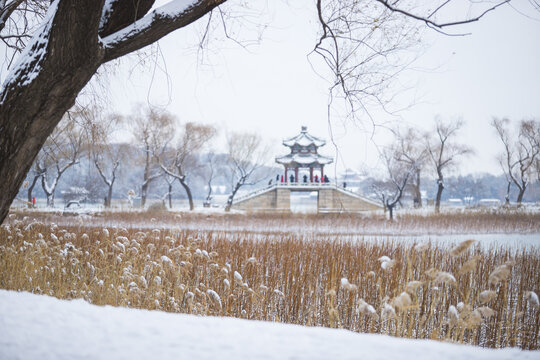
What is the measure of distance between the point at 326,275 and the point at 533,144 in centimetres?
760

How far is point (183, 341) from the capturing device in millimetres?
930

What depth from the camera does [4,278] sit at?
3.39 m

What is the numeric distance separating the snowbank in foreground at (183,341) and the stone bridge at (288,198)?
19718 millimetres

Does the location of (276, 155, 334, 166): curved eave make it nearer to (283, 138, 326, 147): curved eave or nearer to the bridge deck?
(283, 138, 326, 147): curved eave

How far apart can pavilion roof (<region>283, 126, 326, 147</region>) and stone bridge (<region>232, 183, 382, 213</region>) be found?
9.20 ft

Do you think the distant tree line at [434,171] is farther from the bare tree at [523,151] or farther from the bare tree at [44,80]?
the bare tree at [44,80]

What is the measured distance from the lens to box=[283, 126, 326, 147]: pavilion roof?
22.8 metres

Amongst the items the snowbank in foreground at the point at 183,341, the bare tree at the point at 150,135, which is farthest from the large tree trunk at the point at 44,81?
the bare tree at the point at 150,135

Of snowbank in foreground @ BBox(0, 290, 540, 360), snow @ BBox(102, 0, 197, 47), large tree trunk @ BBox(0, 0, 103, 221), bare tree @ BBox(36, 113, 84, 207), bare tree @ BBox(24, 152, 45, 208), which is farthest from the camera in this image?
bare tree @ BBox(24, 152, 45, 208)

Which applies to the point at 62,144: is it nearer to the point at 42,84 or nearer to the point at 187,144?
the point at 42,84

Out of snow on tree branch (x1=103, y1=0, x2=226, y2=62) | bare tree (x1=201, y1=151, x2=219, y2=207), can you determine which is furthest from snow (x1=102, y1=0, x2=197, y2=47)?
bare tree (x1=201, y1=151, x2=219, y2=207)

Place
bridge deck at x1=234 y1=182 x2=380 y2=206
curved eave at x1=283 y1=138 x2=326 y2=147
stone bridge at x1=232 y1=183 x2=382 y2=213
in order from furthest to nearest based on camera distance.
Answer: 1. curved eave at x1=283 y1=138 x2=326 y2=147
2. bridge deck at x1=234 y1=182 x2=380 y2=206
3. stone bridge at x1=232 y1=183 x2=382 y2=213

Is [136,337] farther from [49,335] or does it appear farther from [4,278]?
[4,278]

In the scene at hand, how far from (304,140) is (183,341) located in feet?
73.8
